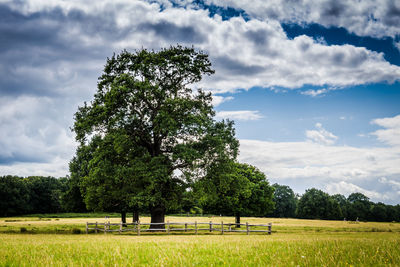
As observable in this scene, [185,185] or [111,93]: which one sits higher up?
[111,93]

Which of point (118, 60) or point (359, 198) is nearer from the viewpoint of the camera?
point (118, 60)

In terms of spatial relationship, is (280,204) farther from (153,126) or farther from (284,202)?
(153,126)

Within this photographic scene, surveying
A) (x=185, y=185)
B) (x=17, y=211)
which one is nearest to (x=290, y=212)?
(x=17, y=211)

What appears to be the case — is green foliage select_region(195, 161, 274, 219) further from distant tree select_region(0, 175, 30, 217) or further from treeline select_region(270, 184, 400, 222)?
distant tree select_region(0, 175, 30, 217)

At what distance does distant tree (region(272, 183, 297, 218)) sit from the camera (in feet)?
427

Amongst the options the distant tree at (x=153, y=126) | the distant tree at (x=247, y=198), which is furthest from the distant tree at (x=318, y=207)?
the distant tree at (x=153, y=126)

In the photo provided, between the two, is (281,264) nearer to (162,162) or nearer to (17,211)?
(162,162)

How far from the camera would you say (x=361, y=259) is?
8094 mm

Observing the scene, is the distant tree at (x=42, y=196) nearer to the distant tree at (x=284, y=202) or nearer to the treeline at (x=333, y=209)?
the treeline at (x=333, y=209)

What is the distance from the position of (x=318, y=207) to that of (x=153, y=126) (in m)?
99.5

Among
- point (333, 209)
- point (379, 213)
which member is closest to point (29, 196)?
point (333, 209)

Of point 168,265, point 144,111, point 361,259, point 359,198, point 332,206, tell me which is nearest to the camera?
point 168,265

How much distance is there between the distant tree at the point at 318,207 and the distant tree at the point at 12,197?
311 feet

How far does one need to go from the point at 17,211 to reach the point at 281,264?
113244 mm
